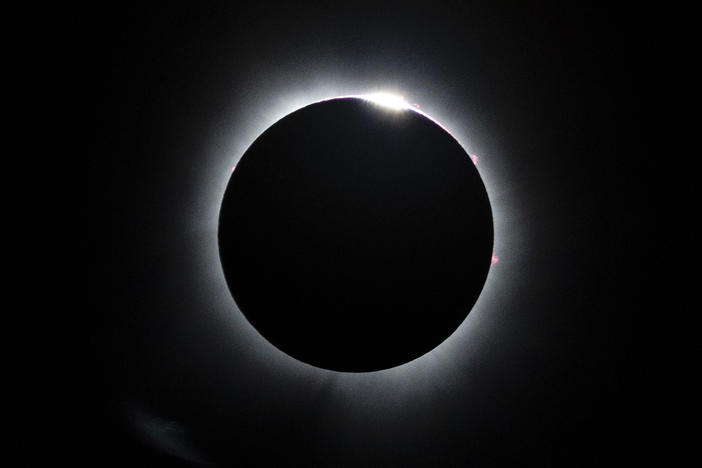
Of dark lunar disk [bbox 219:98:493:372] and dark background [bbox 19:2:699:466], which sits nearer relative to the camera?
dark lunar disk [bbox 219:98:493:372]

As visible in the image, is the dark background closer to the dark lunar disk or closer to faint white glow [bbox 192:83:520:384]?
faint white glow [bbox 192:83:520:384]

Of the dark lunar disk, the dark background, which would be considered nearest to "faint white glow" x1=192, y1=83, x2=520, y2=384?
the dark background

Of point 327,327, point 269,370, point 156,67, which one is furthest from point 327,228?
point 156,67

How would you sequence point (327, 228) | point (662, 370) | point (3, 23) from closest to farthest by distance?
point (327, 228), point (3, 23), point (662, 370)

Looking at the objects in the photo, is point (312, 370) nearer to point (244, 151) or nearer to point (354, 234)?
point (354, 234)

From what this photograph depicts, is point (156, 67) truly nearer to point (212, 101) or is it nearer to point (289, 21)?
point (212, 101)

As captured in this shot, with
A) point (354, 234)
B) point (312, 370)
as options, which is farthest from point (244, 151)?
point (312, 370)
